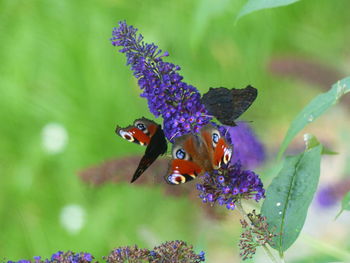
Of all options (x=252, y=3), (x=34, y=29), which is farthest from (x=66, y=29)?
(x=252, y=3)

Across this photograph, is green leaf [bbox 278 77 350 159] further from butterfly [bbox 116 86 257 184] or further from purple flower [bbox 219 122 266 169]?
purple flower [bbox 219 122 266 169]

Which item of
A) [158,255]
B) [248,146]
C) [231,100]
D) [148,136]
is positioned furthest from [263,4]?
[248,146]

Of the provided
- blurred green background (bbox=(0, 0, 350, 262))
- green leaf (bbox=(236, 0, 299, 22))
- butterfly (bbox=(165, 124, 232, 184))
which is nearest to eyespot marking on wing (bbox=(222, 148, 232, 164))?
butterfly (bbox=(165, 124, 232, 184))

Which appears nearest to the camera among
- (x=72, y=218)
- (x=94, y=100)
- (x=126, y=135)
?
(x=126, y=135)

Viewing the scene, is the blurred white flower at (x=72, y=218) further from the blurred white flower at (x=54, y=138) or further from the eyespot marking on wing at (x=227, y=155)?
the eyespot marking on wing at (x=227, y=155)

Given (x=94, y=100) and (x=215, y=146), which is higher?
(x=94, y=100)

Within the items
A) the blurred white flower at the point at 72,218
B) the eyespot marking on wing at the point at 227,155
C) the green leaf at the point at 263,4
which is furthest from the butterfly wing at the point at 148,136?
the blurred white flower at the point at 72,218

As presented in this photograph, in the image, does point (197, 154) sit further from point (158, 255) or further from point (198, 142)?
point (158, 255)
